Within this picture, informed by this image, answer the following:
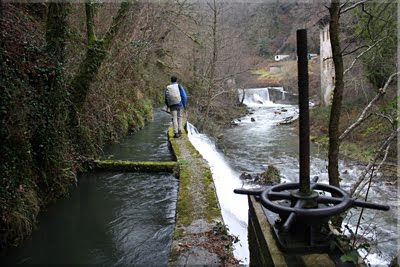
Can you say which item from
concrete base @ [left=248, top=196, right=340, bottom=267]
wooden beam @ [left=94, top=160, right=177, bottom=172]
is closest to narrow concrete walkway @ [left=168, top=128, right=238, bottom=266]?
wooden beam @ [left=94, top=160, right=177, bottom=172]

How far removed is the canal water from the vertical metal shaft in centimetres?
259

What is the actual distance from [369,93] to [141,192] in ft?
50.0

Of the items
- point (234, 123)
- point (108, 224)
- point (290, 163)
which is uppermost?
point (108, 224)

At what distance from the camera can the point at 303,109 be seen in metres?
2.05

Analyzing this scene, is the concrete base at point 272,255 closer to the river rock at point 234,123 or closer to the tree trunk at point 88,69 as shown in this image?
the tree trunk at point 88,69

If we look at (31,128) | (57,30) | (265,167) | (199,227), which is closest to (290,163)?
(265,167)

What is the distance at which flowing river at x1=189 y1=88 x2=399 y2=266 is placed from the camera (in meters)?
6.92

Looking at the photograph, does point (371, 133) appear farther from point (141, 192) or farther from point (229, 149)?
point (141, 192)

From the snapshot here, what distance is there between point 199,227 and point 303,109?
2661mm

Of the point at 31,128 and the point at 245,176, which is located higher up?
the point at 31,128

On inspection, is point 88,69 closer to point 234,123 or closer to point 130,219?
point 130,219

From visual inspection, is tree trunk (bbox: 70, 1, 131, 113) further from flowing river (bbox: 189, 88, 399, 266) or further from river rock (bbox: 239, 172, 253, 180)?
river rock (bbox: 239, 172, 253, 180)

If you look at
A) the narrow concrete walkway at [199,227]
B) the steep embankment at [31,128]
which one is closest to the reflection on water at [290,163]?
the narrow concrete walkway at [199,227]

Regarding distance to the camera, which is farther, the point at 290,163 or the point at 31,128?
the point at 290,163
